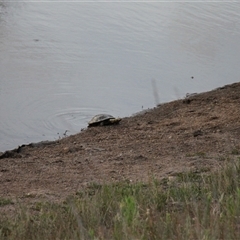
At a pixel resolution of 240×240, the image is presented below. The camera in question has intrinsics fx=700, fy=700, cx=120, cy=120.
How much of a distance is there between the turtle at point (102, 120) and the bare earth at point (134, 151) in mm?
85

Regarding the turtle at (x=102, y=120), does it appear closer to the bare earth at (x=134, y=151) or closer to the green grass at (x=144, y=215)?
the bare earth at (x=134, y=151)

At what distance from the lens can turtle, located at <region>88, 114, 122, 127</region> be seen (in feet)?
31.0

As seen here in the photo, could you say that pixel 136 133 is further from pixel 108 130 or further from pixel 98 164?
pixel 98 164

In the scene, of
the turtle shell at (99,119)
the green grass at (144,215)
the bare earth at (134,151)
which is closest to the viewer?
the green grass at (144,215)

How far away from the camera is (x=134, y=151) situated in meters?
7.78

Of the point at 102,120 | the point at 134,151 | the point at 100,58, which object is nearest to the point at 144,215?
the point at 134,151

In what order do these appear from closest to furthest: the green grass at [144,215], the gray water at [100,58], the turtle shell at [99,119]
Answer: the green grass at [144,215] → the turtle shell at [99,119] → the gray water at [100,58]

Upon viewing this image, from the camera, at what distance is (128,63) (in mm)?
12359

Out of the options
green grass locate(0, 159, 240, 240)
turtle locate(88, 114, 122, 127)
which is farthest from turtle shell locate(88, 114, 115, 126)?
green grass locate(0, 159, 240, 240)

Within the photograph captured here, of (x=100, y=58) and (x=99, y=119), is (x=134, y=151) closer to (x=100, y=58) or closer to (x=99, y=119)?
(x=99, y=119)

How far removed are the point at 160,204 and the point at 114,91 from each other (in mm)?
6239

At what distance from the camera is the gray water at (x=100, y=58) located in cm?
1011

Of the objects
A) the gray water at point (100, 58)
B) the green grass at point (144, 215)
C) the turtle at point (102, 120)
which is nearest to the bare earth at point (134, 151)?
the turtle at point (102, 120)

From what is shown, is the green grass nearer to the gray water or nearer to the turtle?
the turtle
